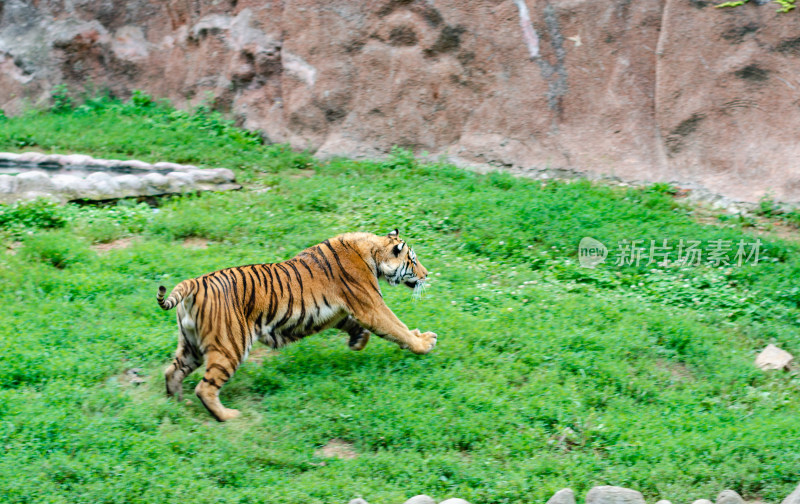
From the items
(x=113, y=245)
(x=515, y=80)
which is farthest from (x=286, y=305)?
(x=515, y=80)

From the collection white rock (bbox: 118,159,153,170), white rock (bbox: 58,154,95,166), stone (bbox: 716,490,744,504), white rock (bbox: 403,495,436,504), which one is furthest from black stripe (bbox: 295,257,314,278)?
white rock (bbox: 58,154,95,166)

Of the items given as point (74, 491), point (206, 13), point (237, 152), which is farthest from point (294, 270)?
point (206, 13)

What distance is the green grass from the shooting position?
466 cm

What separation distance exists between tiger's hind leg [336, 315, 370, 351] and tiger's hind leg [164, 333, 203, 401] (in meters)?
1.08

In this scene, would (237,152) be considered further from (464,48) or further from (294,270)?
(294,270)

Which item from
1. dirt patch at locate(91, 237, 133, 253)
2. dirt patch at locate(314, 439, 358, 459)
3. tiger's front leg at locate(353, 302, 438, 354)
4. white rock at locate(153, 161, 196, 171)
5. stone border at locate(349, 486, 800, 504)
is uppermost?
white rock at locate(153, 161, 196, 171)

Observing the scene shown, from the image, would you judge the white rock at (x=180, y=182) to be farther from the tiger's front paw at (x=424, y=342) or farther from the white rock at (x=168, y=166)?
the tiger's front paw at (x=424, y=342)

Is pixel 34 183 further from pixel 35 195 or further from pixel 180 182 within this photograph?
pixel 180 182

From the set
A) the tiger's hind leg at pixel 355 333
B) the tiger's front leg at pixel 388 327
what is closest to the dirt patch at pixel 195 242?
the tiger's hind leg at pixel 355 333

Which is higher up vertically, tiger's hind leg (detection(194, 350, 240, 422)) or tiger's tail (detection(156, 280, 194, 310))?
tiger's tail (detection(156, 280, 194, 310))

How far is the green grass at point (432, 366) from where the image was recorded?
15.3 ft

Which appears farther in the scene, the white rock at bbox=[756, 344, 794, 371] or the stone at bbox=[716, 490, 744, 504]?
the white rock at bbox=[756, 344, 794, 371]

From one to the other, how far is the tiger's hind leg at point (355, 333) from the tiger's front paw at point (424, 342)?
0.38m

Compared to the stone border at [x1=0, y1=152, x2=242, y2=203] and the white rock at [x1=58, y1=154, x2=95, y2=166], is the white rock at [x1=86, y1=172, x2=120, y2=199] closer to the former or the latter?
the stone border at [x1=0, y1=152, x2=242, y2=203]
